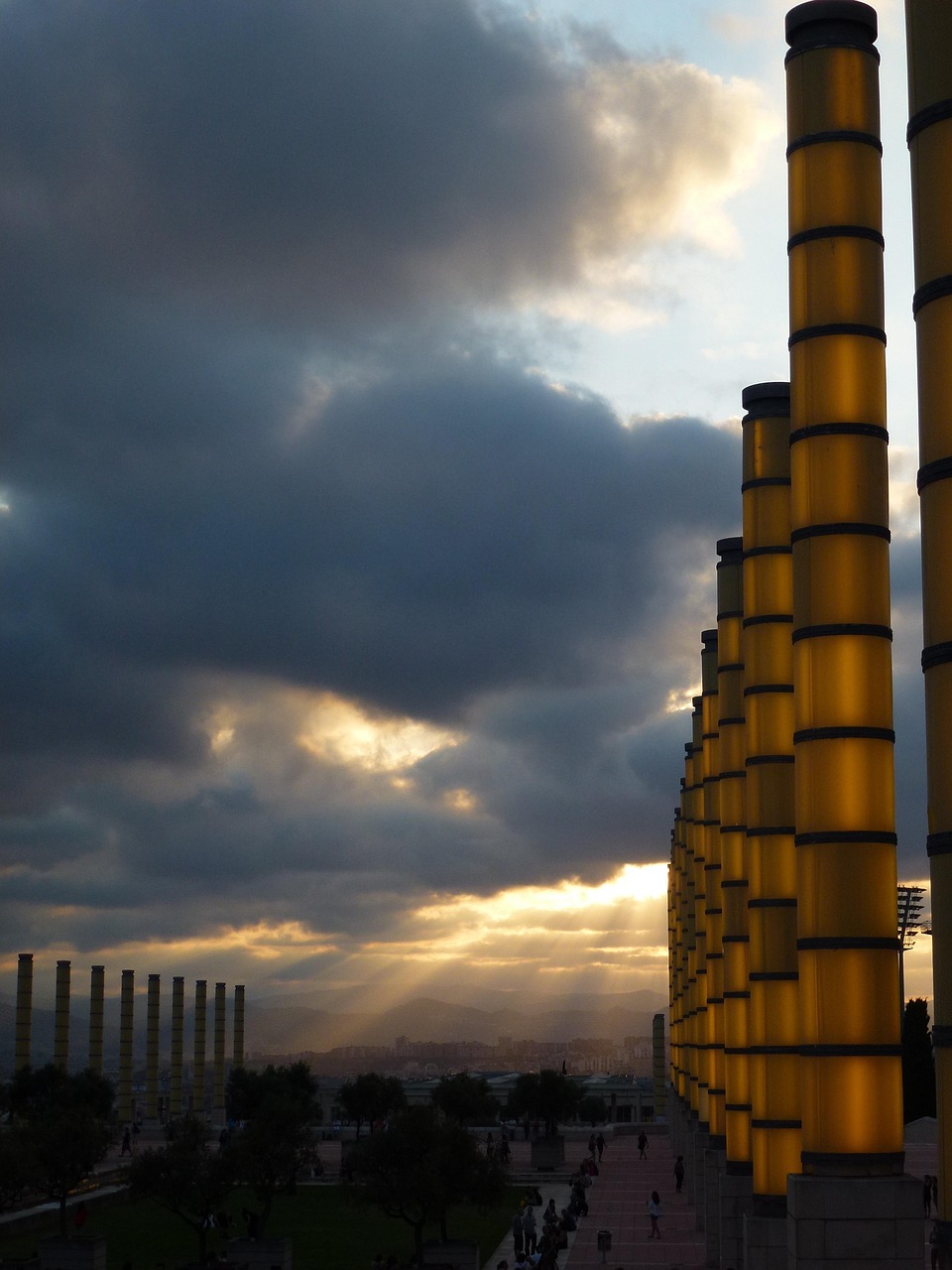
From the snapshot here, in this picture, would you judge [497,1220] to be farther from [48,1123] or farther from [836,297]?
[836,297]

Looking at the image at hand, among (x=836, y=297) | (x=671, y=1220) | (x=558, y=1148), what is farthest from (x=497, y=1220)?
(x=836, y=297)

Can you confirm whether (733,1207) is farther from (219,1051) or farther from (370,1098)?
(219,1051)

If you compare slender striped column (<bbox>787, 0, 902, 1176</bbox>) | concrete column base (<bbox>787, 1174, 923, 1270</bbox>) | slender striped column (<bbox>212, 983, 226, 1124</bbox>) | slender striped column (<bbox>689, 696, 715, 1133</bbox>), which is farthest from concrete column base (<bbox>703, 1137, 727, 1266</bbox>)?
slender striped column (<bbox>212, 983, 226, 1124</bbox>)

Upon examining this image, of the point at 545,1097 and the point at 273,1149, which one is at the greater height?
the point at 273,1149

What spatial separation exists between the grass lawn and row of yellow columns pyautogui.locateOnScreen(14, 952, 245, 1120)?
121 ft

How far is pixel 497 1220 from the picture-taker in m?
61.5

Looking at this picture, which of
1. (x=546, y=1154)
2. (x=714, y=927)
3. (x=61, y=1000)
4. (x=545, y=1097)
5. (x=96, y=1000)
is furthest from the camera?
(x=96, y=1000)

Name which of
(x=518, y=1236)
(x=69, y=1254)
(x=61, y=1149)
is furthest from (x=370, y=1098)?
(x=69, y=1254)

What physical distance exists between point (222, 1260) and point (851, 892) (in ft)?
85.5

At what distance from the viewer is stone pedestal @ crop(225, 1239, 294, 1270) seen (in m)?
44.5

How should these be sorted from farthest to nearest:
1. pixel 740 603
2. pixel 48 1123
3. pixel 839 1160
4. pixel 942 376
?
pixel 48 1123
pixel 740 603
pixel 839 1160
pixel 942 376

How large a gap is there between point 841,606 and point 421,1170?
916 inches

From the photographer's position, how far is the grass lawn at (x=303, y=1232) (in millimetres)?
51188

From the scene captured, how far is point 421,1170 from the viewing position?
143 ft
